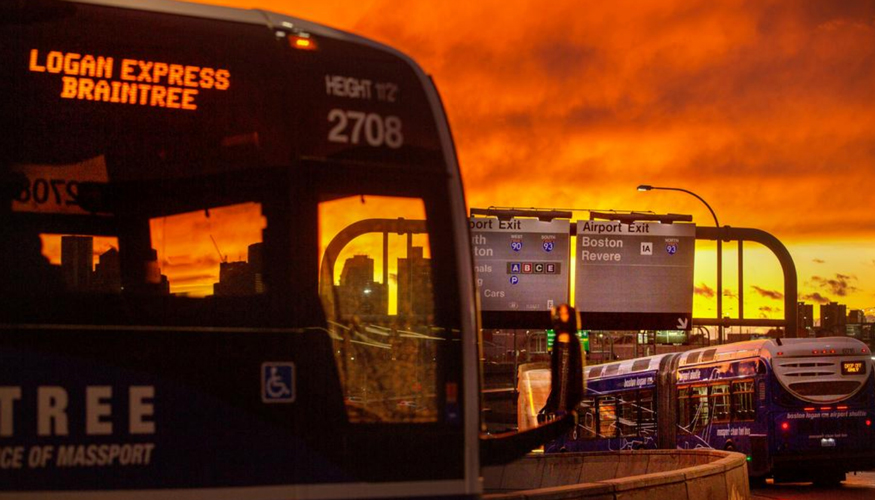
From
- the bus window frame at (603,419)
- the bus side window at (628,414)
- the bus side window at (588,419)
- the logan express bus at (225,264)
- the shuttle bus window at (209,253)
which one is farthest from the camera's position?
the bus side window at (588,419)

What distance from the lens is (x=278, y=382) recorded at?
6523mm

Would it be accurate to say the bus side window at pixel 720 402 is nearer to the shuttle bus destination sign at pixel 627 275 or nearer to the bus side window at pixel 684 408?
the bus side window at pixel 684 408

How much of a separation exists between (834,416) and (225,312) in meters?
25.0

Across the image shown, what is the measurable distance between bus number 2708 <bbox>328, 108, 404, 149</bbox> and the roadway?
1944 cm

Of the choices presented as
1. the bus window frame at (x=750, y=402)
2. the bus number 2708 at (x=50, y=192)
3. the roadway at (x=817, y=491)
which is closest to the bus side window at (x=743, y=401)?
the bus window frame at (x=750, y=402)

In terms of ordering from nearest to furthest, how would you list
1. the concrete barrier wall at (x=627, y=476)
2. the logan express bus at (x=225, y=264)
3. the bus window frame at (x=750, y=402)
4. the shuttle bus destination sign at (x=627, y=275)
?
the logan express bus at (x=225, y=264) → the concrete barrier wall at (x=627, y=476) → the bus window frame at (x=750, y=402) → the shuttle bus destination sign at (x=627, y=275)

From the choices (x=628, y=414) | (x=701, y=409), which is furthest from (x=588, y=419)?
(x=701, y=409)

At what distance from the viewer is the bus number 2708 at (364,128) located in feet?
22.5

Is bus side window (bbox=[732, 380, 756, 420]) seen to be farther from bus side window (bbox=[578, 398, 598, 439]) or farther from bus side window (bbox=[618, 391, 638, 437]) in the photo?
bus side window (bbox=[578, 398, 598, 439])

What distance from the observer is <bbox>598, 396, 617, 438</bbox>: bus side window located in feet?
120

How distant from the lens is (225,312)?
6430mm

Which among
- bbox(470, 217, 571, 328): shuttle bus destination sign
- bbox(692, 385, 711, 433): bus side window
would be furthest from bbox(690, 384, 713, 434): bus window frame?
bbox(470, 217, 571, 328): shuttle bus destination sign

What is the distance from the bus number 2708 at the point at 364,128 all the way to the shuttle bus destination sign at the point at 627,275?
3088 centimetres

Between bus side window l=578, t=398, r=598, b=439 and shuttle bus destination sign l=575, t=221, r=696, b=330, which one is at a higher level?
shuttle bus destination sign l=575, t=221, r=696, b=330
